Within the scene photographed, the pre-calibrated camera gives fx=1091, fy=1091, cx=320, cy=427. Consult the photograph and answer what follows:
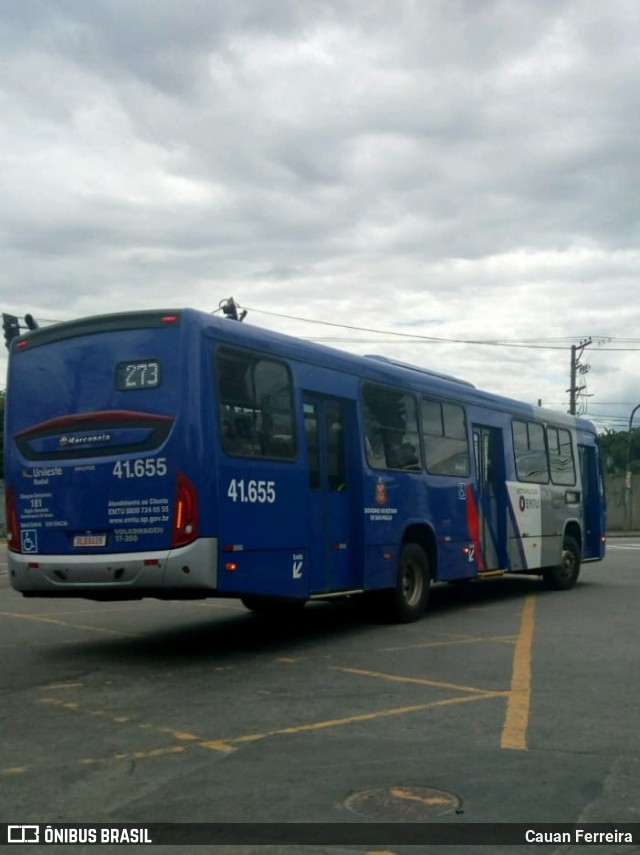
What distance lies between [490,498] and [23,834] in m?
11.1

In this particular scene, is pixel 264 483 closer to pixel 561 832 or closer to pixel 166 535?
pixel 166 535

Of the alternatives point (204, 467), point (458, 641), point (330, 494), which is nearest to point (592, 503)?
point (458, 641)

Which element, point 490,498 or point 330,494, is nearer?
point 330,494

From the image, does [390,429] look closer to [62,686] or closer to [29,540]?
[29,540]

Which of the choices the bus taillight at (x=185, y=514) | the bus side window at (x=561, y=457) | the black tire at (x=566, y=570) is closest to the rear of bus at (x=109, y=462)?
the bus taillight at (x=185, y=514)

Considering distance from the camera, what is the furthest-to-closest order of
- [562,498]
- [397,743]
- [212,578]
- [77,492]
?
[562,498]
[77,492]
[212,578]
[397,743]

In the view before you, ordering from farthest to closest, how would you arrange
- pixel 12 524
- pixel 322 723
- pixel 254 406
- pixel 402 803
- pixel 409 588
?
pixel 409 588 < pixel 12 524 < pixel 254 406 < pixel 322 723 < pixel 402 803

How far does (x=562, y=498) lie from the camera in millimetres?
18125

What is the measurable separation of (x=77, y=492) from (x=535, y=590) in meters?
10.1

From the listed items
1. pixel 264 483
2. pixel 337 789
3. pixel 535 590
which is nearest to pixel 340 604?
pixel 535 590

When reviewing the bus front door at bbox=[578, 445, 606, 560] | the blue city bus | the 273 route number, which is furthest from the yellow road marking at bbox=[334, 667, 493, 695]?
the bus front door at bbox=[578, 445, 606, 560]

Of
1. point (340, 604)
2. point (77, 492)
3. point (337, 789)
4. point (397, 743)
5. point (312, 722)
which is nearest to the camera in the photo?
point (337, 789)

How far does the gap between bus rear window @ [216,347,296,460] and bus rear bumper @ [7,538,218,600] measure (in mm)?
1081

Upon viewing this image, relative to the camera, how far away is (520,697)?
332 inches
